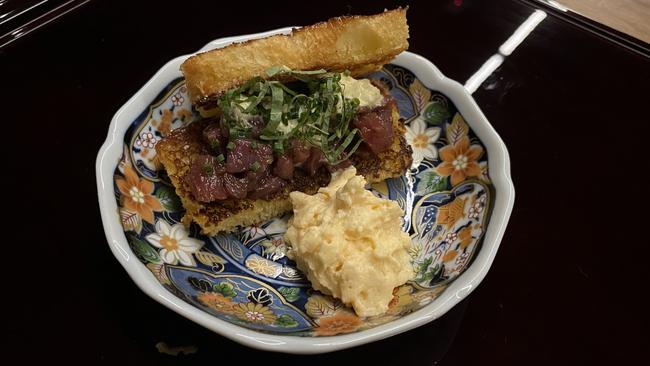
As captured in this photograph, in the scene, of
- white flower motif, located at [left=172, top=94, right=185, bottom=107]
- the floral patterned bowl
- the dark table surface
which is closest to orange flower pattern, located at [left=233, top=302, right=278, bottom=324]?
the floral patterned bowl

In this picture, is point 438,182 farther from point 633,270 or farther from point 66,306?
point 66,306

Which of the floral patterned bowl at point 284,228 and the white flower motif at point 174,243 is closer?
the floral patterned bowl at point 284,228

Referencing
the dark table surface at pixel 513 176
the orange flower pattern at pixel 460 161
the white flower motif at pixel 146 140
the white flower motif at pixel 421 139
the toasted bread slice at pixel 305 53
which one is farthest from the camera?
the white flower motif at pixel 421 139

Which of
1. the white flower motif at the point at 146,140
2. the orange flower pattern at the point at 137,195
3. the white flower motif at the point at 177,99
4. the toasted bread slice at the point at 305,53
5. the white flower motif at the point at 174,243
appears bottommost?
the white flower motif at the point at 174,243

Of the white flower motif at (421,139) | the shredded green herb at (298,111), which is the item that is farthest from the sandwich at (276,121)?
the white flower motif at (421,139)

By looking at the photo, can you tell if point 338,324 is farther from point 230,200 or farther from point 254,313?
point 230,200

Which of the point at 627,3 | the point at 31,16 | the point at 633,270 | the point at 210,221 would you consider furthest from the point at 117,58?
the point at 627,3

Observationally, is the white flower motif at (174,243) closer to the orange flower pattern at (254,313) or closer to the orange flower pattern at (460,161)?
the orange flower pattern at (254,313)
